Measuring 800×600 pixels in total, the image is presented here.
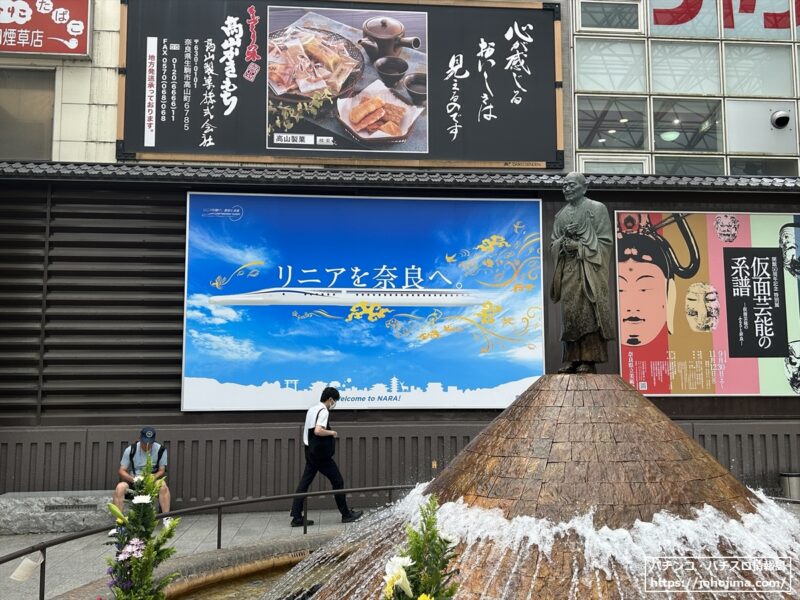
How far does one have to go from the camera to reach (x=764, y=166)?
41.0 feet

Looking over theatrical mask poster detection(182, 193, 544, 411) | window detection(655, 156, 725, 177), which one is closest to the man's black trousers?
theatrical mask poster detection(182, 193, 544, 411)

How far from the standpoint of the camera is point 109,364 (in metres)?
9.89

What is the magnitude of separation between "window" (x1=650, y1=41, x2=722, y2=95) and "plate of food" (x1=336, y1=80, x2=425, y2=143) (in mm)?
5323

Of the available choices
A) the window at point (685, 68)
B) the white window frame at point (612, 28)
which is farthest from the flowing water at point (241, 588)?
the window at point (685, 68)

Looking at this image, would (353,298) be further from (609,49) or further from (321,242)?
(609,49)

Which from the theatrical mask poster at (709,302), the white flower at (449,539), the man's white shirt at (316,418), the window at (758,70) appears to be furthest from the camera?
the window at (758,70)

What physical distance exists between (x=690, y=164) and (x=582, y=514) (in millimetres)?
10651

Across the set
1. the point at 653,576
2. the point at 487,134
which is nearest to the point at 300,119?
the point at 487,134

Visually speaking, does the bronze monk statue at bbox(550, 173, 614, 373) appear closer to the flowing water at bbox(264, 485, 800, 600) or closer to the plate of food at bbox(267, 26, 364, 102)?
the flowing water at bbox(264, 485, 800, 600)

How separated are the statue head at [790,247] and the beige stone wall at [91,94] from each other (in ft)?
41.3

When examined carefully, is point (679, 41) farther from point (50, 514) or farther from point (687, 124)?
point (50, 514)

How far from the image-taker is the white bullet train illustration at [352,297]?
10180 millimetres

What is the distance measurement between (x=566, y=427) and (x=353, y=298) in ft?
20.2

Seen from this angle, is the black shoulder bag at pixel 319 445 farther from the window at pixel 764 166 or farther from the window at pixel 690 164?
the window at pixel 764 166
